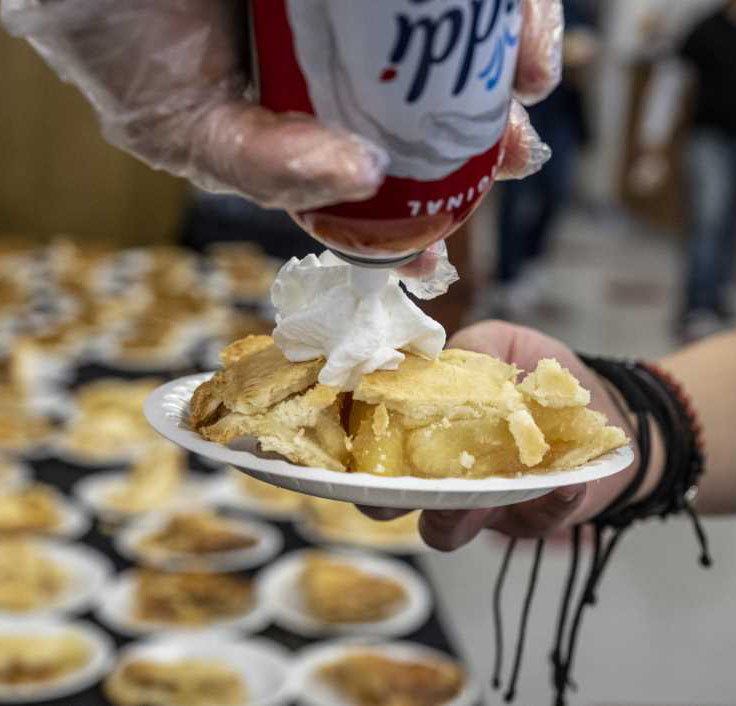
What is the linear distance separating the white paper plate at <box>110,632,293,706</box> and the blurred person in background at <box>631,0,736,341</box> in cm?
443

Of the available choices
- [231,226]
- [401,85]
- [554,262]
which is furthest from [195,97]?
[554,262]

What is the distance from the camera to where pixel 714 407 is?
1.56m

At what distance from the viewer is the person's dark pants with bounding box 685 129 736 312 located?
6094mm

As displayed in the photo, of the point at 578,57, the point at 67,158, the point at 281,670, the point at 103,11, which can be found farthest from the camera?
the point at 578,57

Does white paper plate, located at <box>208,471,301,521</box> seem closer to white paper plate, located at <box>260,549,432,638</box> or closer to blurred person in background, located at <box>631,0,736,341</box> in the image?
white paper plate, located at <box>260,549,432,638</box>

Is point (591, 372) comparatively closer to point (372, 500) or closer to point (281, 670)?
point (372, 500)

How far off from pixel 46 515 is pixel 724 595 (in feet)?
6.52

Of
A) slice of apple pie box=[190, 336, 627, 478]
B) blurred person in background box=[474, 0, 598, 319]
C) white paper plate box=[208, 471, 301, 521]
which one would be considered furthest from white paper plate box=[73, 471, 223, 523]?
blurred person in background box=[474, 0, 598, 319]

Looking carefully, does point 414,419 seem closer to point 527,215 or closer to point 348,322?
point 348,322

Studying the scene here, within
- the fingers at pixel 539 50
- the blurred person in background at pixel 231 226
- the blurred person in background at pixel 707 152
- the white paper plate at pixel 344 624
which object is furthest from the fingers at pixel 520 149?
the blurred person in background at pixel 707 152

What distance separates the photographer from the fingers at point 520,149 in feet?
2.84

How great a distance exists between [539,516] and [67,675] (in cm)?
104

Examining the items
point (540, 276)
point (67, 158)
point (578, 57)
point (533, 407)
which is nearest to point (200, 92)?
point (533, 407)

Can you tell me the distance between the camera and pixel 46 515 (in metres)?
2.52
